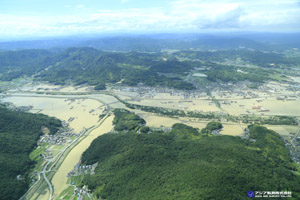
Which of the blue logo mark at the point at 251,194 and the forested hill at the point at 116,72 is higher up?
the forested hill at the point at 116,72

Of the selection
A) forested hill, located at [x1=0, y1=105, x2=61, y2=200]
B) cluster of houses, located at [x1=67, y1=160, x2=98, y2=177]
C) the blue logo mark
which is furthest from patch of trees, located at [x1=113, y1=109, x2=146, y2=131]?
the blue logo mark

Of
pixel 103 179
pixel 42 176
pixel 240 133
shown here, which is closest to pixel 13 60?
pixel 42 176

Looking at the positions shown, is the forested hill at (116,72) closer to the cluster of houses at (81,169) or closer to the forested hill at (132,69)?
the forested hill at (132,69)

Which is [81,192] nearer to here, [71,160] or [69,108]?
[71,160]

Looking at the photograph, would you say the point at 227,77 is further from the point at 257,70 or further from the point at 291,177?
the point at 291,177

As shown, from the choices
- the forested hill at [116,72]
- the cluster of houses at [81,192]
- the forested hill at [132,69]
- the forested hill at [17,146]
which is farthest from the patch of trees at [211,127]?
the forested hill at [17,146]

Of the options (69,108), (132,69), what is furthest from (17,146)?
(132,69)
